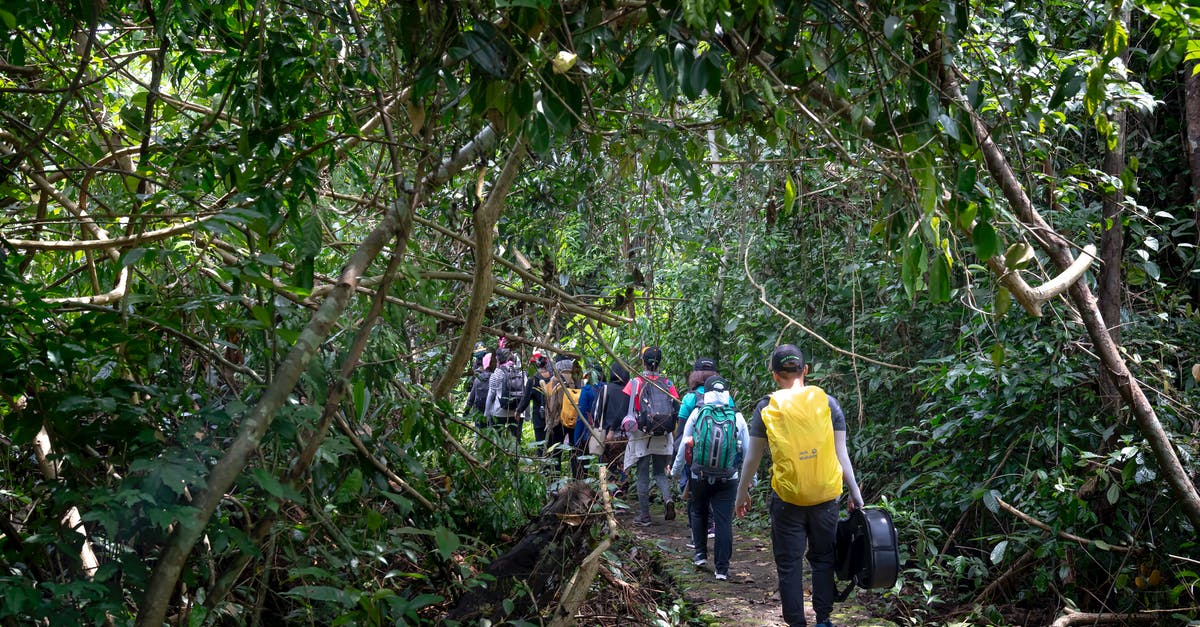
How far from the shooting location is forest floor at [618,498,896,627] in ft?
21.6

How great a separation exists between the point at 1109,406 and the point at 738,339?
5.07 metres

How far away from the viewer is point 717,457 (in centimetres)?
728

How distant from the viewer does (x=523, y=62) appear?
3029 millimetres

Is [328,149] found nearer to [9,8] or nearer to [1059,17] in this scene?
[9,8]

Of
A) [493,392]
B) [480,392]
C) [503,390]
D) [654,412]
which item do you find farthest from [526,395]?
[654,412]

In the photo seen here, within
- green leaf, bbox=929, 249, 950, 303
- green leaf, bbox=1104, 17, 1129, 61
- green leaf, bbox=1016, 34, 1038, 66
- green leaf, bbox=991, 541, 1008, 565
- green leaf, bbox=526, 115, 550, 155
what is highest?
green leaf, bbox=1016, 34, 1038, 66

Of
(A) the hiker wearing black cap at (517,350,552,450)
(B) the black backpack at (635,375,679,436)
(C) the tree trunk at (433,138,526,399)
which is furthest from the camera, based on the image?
(A) the hiker wearing black cap at (517,350,552,450)

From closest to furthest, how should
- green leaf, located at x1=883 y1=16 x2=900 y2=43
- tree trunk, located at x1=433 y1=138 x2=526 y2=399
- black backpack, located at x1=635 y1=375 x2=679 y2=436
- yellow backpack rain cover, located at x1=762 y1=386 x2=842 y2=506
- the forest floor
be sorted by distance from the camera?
1. green leaf, located at x1=883 y1=16 x2=900 y2=43
2. tree trunk, located at x1=433 y1=138 x2=526 y2=399
3. yellow backpack rain cover, located at x1=762 y1=386 x2=842 y2=506
4. the forest floor
5. black backpack, located at x1=635 y1=375 x2=679 y2=436

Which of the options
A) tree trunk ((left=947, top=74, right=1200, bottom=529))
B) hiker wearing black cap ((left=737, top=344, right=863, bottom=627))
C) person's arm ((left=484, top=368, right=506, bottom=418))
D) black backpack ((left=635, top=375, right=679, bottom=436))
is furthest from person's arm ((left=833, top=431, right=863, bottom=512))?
person's arm ((left=484, top=368, right=506, bottom=418))

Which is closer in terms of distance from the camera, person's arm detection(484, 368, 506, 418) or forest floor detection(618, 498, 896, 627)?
forest floor detection(618, 498, 896, 627)

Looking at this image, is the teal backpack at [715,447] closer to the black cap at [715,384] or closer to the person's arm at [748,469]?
the black cap at [715,384]

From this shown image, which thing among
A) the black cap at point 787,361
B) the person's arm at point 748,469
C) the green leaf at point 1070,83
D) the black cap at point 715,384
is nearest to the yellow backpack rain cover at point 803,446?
the black cap at point 787,361

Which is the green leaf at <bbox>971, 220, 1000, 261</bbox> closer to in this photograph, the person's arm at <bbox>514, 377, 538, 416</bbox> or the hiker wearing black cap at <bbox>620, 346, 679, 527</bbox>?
the hiker wearing black cap at <bbox>620, 346, 679, 527</bbox>

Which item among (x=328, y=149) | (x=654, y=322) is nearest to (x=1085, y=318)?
(x=654, y=322)
